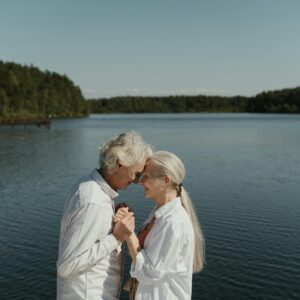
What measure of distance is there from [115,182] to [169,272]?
0.90 m

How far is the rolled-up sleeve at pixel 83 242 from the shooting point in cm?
341

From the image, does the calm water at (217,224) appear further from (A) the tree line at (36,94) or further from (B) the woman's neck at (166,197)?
(A) the tree line at (36,94)

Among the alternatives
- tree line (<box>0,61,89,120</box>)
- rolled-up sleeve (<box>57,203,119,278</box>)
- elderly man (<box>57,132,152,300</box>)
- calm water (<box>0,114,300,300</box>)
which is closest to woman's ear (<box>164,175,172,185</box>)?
elderly man (<box>57,132,152,300</box>)

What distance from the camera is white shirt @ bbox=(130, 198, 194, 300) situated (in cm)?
349

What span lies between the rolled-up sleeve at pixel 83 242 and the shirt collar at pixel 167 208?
0.49m

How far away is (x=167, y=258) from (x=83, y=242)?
2.31 feet

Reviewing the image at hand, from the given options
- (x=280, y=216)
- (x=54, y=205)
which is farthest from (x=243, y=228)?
(x=54, y=205)

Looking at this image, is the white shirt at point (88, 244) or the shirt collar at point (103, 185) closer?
the white shirt at point (88, 244)

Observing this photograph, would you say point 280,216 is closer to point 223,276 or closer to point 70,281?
point 223,276

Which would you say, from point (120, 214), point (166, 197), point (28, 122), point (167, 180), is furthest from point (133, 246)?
point (28, 122)

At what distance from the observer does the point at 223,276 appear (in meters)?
12.0

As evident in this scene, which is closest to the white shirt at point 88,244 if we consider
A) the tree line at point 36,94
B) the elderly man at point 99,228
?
the elderly man at point 99,228

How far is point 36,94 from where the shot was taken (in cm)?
12562

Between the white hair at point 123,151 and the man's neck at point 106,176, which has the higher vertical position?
the white hair at point 123,151
